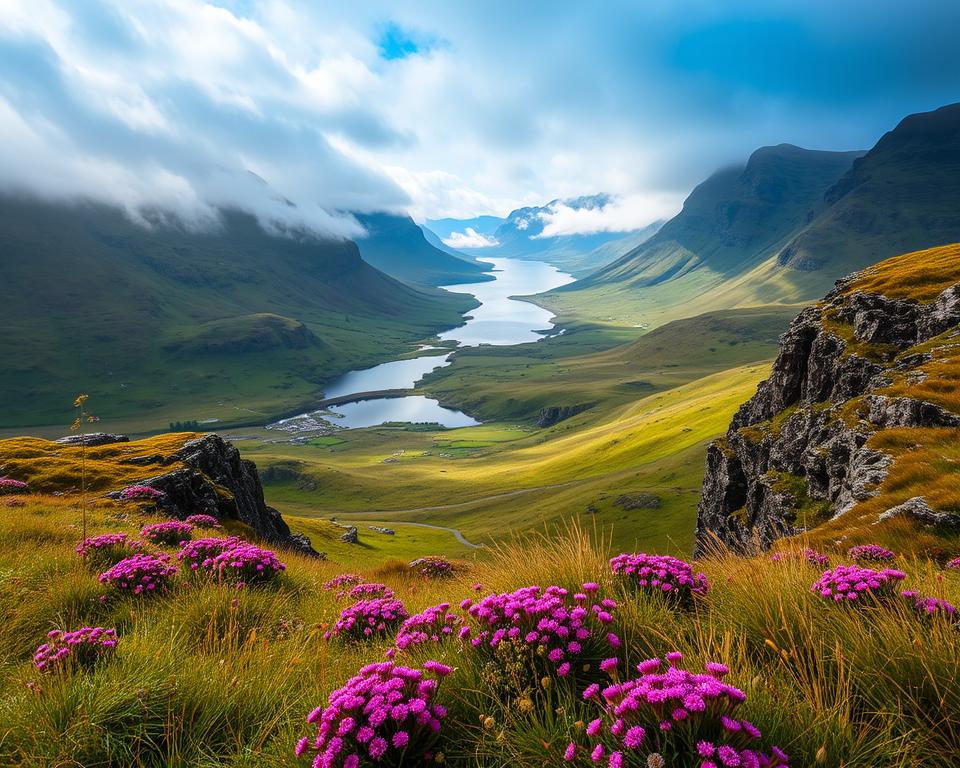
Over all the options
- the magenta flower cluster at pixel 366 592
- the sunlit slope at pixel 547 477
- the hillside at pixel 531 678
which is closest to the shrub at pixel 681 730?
the hillside at pixel 531 678

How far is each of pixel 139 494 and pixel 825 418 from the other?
3772 centimetres

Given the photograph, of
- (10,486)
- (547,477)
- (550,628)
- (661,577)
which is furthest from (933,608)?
(547,477)

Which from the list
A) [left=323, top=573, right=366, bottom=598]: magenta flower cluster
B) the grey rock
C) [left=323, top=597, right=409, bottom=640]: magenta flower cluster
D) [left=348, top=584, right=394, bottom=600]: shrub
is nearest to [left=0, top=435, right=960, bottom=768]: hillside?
[left=323, top=597, right=409, bottom=640]: magenta flower cluster

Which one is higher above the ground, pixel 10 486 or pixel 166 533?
pixel 10 486

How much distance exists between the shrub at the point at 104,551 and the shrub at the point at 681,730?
11679mm

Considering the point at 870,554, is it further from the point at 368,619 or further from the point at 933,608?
the point at 368,619

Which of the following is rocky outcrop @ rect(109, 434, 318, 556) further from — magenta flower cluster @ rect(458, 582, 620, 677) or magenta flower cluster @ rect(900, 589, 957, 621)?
magenta flower cluster @ rect(900, 589, 957, 621)

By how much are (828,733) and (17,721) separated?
6.81 metres

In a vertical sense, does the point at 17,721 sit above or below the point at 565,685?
above

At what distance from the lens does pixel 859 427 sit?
2452 centimetres

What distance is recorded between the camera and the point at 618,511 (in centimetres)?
7381

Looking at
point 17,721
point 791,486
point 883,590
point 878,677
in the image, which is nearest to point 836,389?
point 791,486

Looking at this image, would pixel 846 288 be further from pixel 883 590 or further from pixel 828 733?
pixel 828 733

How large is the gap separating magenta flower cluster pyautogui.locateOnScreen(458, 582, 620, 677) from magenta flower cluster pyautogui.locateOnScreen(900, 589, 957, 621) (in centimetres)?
321
